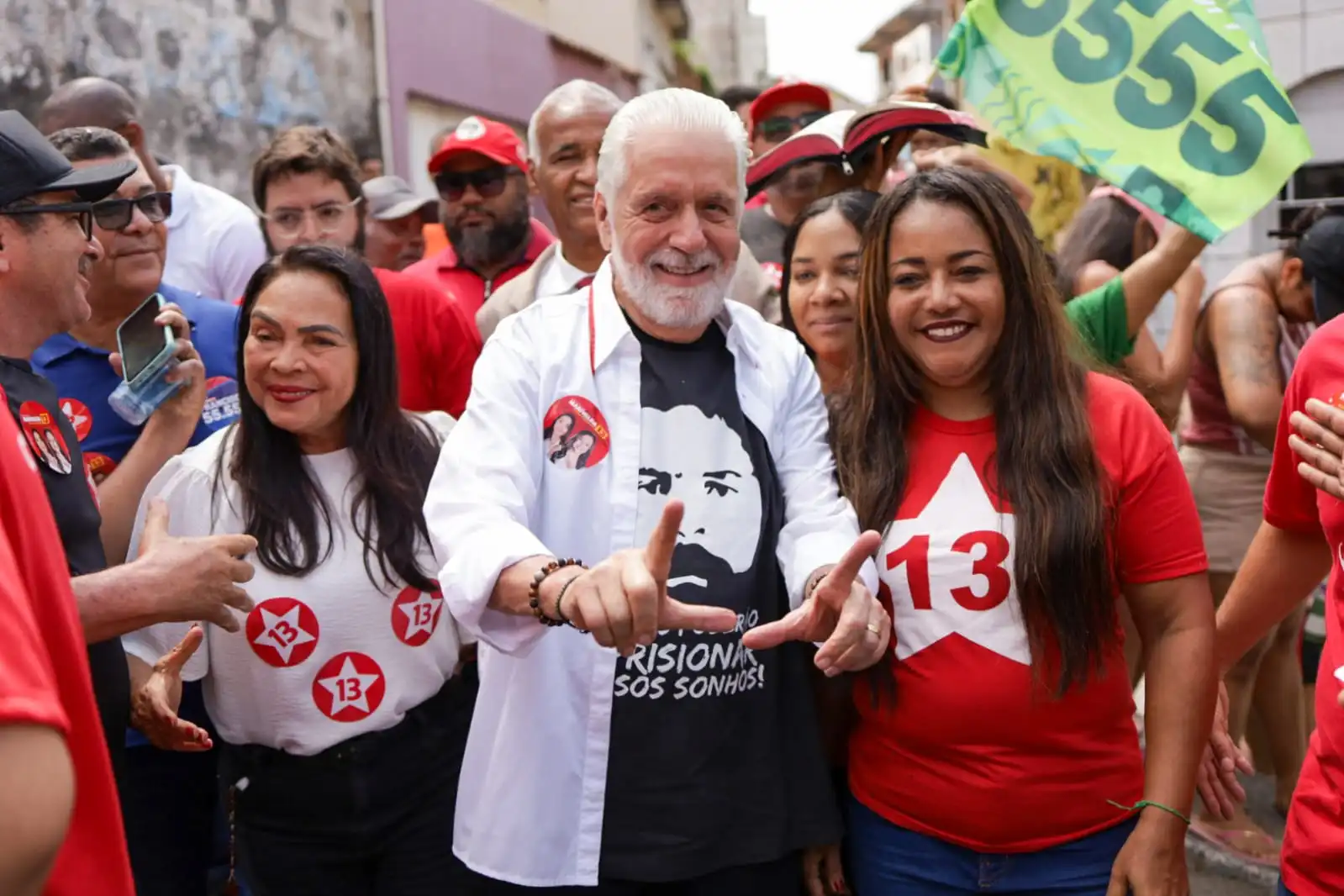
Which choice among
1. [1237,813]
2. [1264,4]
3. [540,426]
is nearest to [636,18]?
[1264,4]

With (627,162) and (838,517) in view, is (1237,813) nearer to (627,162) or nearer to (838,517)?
(838,517)

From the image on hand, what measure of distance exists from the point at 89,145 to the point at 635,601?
2291mm

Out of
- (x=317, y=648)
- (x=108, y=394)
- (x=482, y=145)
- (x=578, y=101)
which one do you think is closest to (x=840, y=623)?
(x=317, y=648)

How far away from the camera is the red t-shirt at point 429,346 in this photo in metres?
3.86

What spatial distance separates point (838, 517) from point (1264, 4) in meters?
9.90

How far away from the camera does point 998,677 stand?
232cm

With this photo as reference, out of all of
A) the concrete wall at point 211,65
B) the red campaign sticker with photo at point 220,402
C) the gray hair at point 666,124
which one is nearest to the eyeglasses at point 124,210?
the red campaign sticker with photo at point 220,402

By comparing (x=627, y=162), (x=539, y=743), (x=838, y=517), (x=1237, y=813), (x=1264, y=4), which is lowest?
(x=1237, y=813)

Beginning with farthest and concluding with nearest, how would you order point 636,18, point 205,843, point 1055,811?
point 636,18, point 205,843, point 1055,811

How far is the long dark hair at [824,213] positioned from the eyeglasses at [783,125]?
2.22 meters

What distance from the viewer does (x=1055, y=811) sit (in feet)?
7.63

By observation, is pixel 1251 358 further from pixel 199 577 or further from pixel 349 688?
pixel 199 577

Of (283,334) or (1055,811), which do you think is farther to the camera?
(283,334)

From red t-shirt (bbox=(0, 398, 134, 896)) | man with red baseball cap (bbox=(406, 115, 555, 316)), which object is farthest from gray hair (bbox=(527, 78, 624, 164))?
red t-shirt (bbox=(0, 398, 134, 896))
